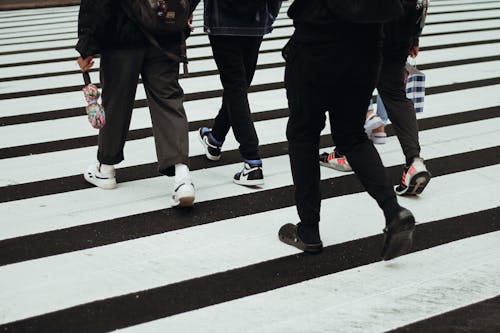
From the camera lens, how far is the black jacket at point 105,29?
4.88 meters

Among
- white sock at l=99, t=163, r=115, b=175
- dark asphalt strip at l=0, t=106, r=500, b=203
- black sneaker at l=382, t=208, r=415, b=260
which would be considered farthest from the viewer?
dark asphalt strip at l=0, t=106, r=500, b=203

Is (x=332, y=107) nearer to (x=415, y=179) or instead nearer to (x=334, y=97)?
(x=334, y=97)

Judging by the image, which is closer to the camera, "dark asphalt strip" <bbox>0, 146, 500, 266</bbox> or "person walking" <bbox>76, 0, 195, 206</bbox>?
"dark asphalt strip" <bbox>0, 146, 500, 266</bbox>

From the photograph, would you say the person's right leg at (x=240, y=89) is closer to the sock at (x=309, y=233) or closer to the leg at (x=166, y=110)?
the leg at (x=166, y=110)

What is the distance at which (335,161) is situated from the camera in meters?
6.04

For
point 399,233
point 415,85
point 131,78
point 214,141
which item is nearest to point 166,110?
point 131,78

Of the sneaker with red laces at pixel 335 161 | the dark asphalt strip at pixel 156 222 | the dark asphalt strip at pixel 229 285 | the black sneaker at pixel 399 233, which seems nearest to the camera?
the dark asphalt strip at pixel 229 285

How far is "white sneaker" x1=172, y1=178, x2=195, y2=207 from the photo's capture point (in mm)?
5117

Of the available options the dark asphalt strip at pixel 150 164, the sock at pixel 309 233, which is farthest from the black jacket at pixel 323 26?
the dark asphalt strip at pixel 150 164

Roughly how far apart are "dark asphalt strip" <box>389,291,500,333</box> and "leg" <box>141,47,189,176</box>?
213 cm

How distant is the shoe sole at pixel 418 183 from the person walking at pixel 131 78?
136 centimetres

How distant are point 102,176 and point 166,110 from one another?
71 cm

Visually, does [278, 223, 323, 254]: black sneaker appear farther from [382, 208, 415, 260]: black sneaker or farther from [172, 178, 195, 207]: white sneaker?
[172, 178, 195, 207]: white sneaker

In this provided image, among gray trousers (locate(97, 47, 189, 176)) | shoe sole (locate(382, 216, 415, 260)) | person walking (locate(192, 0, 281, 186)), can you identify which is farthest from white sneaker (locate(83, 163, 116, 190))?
shoe sole (locate(382, 216, 415, 260))
